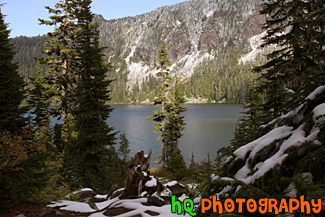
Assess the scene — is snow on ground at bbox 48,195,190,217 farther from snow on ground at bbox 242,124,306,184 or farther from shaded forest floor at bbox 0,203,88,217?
snow on ground at bbox 242,124,306,184

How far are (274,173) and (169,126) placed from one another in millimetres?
28593

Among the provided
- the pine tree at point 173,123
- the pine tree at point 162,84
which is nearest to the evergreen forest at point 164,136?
the pine tree at point 162,84

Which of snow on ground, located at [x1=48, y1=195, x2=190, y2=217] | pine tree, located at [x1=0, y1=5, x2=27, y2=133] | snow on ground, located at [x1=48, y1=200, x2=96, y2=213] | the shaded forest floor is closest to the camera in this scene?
snow on ground, located at [x1=48, y1=195, x2=190, y2=217]

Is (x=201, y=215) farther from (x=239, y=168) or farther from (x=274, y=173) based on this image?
(x=239, y=168)

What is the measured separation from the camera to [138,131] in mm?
66250

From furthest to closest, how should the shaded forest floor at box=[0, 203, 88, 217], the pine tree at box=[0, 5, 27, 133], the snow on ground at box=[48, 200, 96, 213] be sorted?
the pine tree at box=[0, 5, 27, 133], the snow on ground at box=[48, 200, 96, 213], the shaded forest floor at box=[0, 203, 88, 217]

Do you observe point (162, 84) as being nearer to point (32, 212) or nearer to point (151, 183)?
point (151, 183)

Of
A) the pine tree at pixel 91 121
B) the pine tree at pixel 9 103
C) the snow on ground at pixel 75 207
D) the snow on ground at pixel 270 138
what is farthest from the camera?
the pine tree at pixel 91 121

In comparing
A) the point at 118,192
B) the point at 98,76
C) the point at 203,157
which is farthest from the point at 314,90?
the point at 203,157

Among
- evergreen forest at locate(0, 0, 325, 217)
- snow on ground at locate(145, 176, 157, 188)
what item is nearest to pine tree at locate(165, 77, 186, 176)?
evergreen forest at locate(0, 0, 325, 217)

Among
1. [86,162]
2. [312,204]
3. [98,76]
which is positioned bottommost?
[86,162]

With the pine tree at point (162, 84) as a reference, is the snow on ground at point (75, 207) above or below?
below

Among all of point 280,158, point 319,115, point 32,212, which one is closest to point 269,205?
point 280,158

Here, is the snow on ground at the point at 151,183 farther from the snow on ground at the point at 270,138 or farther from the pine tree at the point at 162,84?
the pine tree at the point at 162,84
